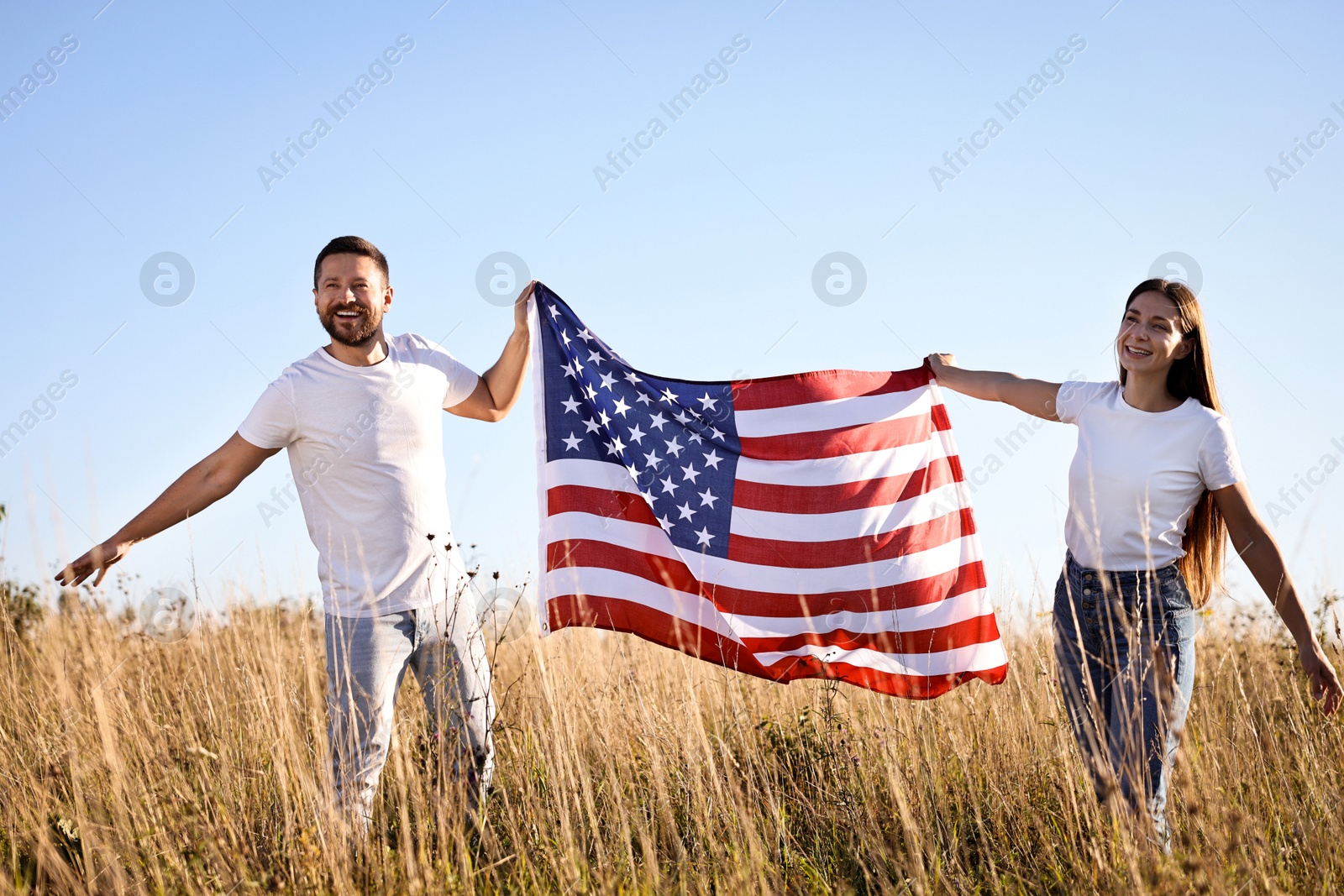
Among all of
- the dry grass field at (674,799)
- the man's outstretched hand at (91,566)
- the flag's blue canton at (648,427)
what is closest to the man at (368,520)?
the man's outstretched hand at (91,566)

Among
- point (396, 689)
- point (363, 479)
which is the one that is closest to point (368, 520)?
point (363, 479)

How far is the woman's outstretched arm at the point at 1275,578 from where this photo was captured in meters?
3.25

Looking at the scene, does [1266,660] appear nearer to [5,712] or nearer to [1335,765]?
[1335,765]

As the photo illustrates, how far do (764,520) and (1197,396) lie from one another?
206 cm

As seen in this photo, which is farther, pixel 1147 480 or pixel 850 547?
pixel 850 547

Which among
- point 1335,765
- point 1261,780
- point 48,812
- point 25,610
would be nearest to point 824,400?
point 1261,780

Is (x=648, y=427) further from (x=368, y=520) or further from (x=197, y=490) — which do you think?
(x=197, y=490)

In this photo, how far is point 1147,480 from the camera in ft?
11.0

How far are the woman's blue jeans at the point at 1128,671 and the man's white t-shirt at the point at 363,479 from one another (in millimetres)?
2409

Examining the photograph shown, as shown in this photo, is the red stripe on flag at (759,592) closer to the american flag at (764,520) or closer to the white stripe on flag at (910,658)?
the american flag at (764,520)

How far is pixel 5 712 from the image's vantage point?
562cm

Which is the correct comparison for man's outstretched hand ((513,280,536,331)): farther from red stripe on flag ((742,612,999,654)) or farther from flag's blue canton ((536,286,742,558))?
red stripe on flag ((742,612,999,654))

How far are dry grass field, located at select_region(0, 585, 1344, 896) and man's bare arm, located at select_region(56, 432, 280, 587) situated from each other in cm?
59

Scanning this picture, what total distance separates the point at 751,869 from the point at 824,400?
239cm
